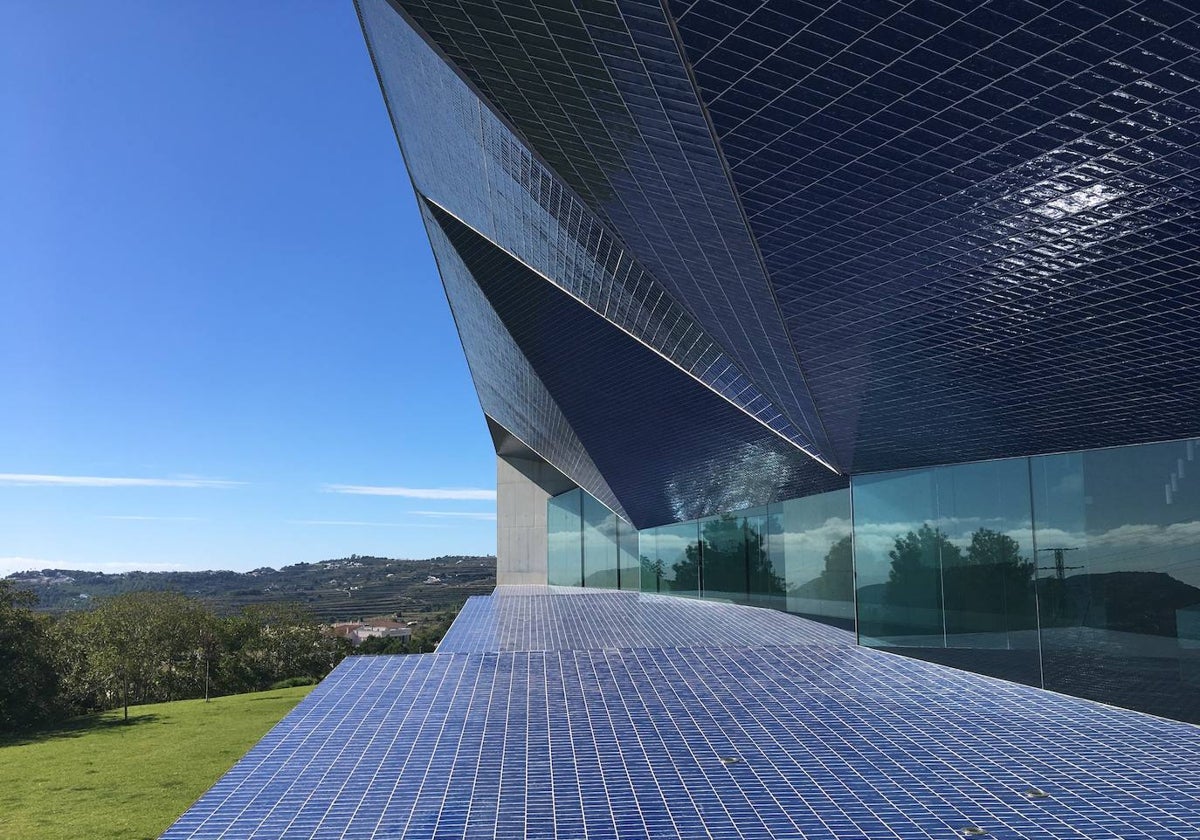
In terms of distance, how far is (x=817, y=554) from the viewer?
62.2 ft

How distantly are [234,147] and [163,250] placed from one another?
15.0 metres

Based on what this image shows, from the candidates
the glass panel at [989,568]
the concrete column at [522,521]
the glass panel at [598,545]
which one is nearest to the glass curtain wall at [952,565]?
the glass panel at [989,568]

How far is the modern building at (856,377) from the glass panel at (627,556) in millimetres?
14662

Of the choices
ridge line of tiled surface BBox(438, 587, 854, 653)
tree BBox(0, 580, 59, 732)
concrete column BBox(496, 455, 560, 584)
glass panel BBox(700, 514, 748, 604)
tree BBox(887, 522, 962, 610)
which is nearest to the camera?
tree BBox(887, 522, 962, 610)

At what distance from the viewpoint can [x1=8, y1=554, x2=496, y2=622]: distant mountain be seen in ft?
287

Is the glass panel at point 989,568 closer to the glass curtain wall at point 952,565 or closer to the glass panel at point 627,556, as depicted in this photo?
the glass curtain wall at point 952,565

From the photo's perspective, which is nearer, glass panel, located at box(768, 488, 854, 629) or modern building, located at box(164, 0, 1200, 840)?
modern building, located at box(164, 0, 1200, 840)

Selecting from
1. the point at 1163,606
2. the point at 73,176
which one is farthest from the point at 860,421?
the point at 73,176

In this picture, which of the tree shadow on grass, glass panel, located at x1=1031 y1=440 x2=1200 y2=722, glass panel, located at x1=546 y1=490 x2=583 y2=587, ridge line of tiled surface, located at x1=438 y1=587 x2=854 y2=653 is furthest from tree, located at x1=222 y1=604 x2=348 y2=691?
glass panel, located at x1=1031 y1=440 x2=1200 y2=722

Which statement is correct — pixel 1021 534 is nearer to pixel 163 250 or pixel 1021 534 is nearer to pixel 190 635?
pixel 190 635

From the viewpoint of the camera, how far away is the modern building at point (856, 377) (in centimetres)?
409

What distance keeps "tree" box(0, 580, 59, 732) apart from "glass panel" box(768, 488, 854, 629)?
2252 cm

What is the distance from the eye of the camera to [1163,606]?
8.56 metres

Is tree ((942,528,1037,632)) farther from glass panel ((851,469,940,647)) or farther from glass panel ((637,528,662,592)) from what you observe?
glass panel ((637,528,662,592))
